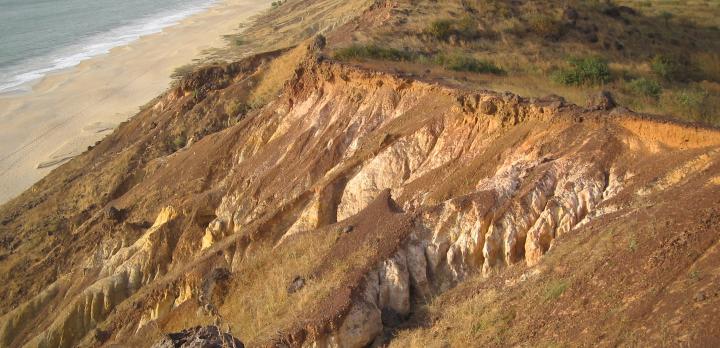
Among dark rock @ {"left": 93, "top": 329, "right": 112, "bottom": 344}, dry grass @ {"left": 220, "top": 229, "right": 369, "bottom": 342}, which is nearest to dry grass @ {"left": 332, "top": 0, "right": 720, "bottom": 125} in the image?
dry grass @ {"left": 220, "top": 229, "right": 369, "bottom": 342}

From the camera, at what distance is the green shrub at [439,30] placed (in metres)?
27.5

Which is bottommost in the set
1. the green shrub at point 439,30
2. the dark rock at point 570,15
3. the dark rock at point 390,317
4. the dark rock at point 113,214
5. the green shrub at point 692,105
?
the dark rock at point 113,214

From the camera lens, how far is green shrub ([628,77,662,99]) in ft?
72.7

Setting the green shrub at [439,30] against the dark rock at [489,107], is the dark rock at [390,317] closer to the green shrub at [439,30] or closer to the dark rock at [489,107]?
the dark rock at [489,107]

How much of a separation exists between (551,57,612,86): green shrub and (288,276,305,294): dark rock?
45.5ft

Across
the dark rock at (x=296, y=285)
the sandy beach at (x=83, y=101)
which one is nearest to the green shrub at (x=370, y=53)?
the dark rock at (x=296, y=285)

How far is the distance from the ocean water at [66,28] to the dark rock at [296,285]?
54821 mm

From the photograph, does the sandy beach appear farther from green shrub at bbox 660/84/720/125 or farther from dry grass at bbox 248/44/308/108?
green shrub at bbox 660/84/720/125

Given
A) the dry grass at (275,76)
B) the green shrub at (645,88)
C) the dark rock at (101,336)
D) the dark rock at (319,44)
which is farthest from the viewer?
the dry grass at (275,76)

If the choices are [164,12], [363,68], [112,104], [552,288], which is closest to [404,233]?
Result: [552,288]

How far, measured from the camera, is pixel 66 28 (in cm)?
8200

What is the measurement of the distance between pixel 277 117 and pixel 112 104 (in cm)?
3387

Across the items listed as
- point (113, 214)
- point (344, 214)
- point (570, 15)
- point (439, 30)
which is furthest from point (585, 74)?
point (113, 214)

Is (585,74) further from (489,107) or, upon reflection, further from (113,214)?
(113,214)
